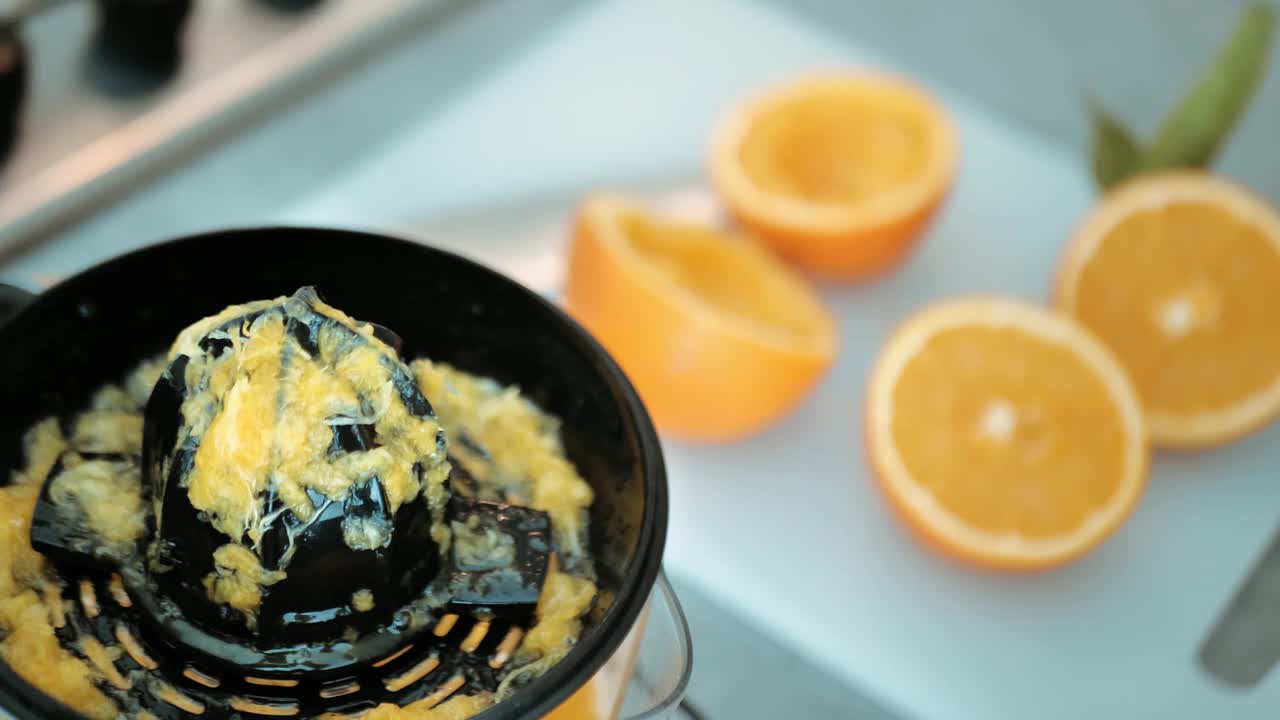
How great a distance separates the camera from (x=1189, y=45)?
3.31ft

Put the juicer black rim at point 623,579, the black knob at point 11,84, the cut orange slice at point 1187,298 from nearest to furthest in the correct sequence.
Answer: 1. the juicer black rim at point 623,579
2. the black knob at point 11,84
3. the cut orange slice at point 1187,298

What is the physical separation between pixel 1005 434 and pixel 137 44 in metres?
0.54

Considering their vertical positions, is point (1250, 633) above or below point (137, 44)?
Answer: below

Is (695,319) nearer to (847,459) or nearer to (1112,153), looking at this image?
(847,459)

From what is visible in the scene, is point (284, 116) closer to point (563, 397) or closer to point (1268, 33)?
point (563, 397)

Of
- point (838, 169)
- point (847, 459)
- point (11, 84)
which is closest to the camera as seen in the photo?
point (11, 84)

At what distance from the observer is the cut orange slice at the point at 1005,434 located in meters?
0.68

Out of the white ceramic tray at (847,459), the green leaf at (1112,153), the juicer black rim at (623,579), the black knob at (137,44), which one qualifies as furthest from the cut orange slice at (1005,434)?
the black knob at (137,44)

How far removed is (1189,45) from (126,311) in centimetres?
87

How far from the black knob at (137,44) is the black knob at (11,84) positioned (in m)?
0.06

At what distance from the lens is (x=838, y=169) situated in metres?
0.87

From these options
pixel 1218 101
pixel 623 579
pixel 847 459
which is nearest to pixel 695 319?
pixel 847 459

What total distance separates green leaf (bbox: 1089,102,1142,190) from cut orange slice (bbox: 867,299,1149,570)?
7.6 inches

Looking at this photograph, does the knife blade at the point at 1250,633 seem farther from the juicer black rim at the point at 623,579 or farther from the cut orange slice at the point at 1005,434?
the juicer black rim at the point at 623,579
